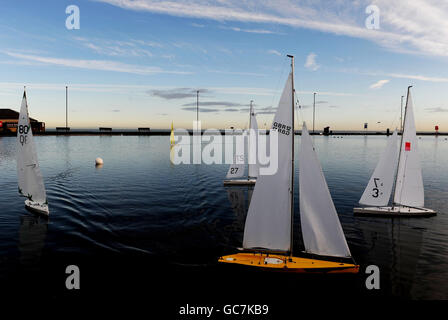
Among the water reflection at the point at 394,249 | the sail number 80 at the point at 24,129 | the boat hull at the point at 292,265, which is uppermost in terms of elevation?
the sail number 80 at the point at 24,129

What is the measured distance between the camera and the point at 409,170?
1121 inches

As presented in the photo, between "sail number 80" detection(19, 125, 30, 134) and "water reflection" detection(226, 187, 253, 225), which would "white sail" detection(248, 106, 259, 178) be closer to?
"water reflection" detection(226, 187, 253, 225)

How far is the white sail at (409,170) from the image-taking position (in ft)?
90.2

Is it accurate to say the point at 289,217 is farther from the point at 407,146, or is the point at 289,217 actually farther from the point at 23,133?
the point at 23,133

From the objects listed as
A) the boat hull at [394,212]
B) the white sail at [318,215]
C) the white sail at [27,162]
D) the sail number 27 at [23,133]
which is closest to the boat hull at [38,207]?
the white sail at [27,162]

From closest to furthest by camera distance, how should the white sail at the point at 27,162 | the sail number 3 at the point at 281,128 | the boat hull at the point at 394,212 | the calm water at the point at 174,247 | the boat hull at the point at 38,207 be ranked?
1. the sail number 3 at the point at 281,128
2. the calm water at the point at 174,247
3. the white sail at the point at 27,162
4. the boat hull at the point at 38,207
5. the boat hull at the point at 394,212

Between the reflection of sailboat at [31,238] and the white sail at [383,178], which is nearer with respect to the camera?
the reflection of sailboat at [31,238]

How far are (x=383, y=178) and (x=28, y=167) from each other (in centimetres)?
3486

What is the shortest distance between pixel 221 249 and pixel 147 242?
19.0ft

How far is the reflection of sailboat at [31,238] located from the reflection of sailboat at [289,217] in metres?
13.5

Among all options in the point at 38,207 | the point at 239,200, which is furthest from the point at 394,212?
the point at 38,207

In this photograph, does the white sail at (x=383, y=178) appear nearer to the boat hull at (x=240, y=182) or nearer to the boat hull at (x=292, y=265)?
the boat hull at (x=292, y=265)

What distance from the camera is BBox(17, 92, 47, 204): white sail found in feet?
82.1

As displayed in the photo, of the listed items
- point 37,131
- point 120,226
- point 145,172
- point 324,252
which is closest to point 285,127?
point 324,252
